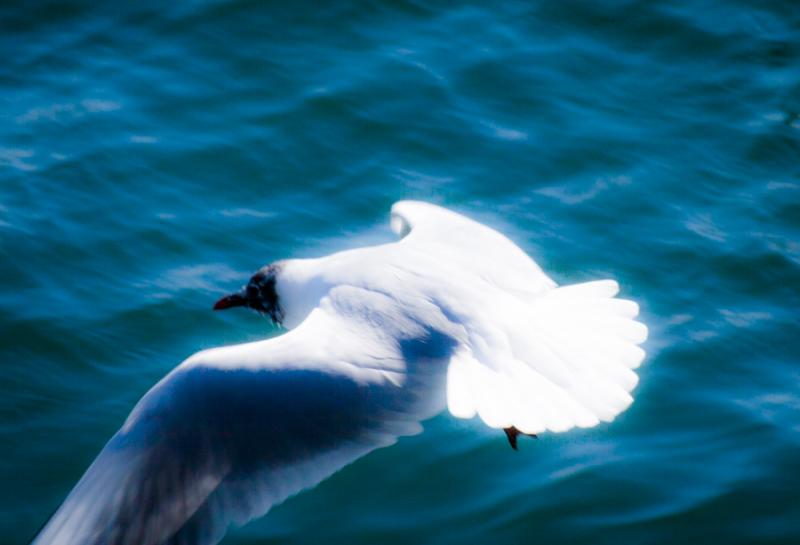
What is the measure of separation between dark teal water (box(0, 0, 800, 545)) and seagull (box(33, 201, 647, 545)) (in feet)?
2.36

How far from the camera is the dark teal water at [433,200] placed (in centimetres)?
459

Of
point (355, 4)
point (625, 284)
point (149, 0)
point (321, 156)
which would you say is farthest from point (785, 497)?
Result: point (149, 0)

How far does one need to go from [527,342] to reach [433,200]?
7.56 ft

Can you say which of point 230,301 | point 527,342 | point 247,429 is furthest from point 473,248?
point 247,429

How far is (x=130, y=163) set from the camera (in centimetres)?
641

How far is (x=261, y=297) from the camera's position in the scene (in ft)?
16.0

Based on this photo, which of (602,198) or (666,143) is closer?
(602,198)

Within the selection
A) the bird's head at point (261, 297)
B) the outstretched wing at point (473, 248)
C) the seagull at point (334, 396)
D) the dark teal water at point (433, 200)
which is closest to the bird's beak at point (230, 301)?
the bird's head at point (261, 297)

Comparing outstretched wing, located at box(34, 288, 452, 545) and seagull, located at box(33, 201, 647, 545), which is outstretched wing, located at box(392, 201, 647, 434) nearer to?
seagull, located at box(33, 201, 647, 545)

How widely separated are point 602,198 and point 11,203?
293 centimetres

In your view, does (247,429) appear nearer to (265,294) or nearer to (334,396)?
(334,396)

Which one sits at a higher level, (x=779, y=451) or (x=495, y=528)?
(x=779, y=451)

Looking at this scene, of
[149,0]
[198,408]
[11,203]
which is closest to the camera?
[198,408]

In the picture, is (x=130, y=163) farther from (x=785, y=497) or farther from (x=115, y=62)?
(x=785, y=497)
